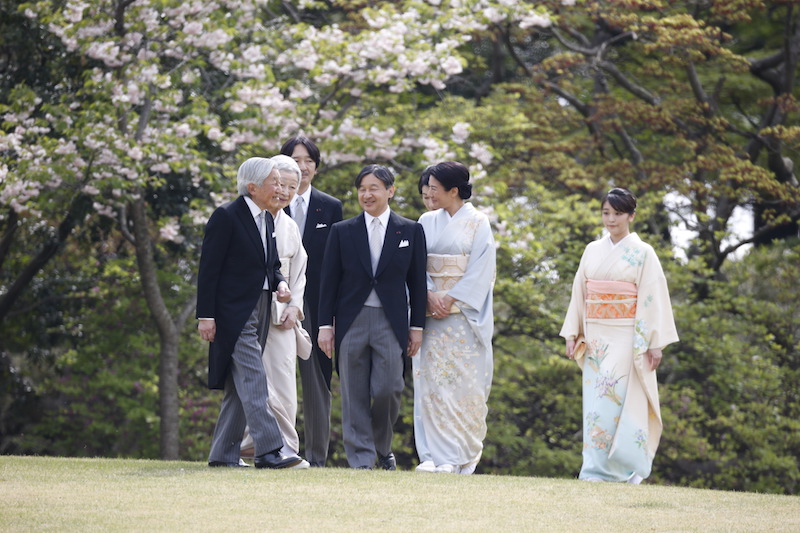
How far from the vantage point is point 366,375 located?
22.4 feet

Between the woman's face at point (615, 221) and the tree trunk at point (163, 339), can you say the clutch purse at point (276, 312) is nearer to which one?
the woman's face at point (615, 221)

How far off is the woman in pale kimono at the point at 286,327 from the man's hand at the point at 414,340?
67 cm

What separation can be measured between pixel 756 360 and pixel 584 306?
618 cm

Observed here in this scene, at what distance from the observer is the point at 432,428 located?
274 inches

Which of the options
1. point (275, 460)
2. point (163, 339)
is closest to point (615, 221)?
point (275, 460)

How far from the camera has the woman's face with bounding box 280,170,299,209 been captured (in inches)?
256

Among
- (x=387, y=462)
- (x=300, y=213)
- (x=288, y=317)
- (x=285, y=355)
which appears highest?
(x=300, y=213)

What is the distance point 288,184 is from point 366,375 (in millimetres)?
1244

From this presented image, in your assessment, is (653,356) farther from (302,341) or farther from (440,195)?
(302,341)

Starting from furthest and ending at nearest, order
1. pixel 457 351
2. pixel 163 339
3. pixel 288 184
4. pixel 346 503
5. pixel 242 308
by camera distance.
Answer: pixel 163 339 → pixel 457 351 → pixel 288 184 → pixel 242 308 → pixel 346 503

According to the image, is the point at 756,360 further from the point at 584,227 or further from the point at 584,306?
the point at 584,306

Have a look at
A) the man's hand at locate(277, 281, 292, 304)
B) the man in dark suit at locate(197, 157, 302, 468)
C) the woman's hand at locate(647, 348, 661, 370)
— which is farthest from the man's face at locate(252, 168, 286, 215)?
the woman's hand at locate(647, 348, 661, 370)

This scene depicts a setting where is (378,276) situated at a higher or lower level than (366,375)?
higher

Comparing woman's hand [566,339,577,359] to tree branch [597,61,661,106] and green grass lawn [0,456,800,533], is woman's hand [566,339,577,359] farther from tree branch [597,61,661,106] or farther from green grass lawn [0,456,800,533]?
tree branch [597,61,661,106]
